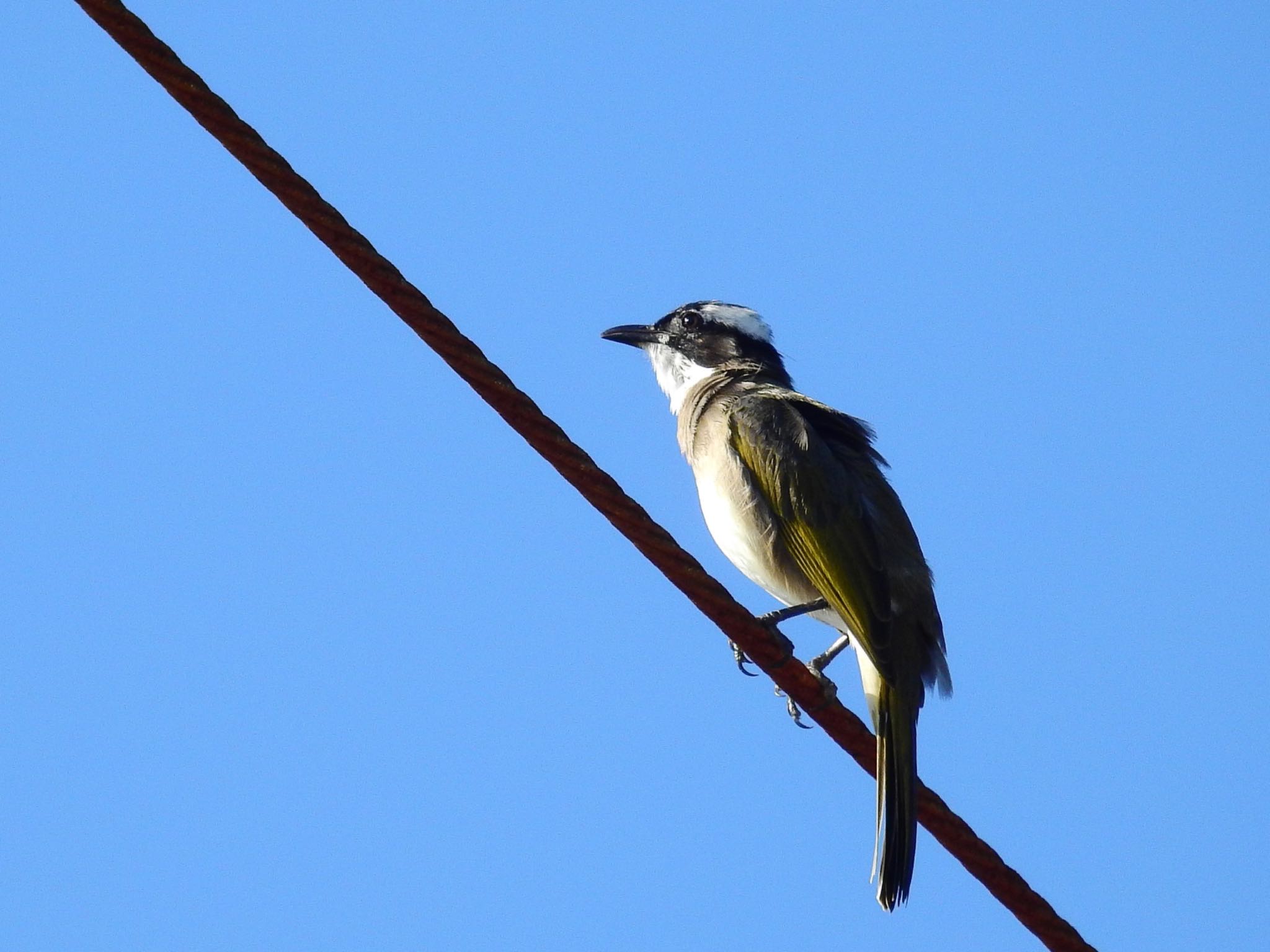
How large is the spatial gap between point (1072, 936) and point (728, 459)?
368cm

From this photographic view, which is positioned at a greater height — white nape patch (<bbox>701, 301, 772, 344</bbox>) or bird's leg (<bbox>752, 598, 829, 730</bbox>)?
white nape patch (<bbox>701, 301, 772, 344</bbox>)

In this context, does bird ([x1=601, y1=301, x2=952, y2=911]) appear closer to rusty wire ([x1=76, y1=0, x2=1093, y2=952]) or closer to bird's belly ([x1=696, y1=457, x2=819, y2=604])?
bird's belly ([x1=696, y1=457, x2=819, y2=604])

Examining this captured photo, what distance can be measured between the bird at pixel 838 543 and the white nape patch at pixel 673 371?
790mm

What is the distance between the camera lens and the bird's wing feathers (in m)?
7.00

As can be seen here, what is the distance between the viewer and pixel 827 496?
24.6 ft

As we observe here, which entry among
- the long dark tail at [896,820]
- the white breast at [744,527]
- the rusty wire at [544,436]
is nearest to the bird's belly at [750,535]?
the white breast at [744,527]

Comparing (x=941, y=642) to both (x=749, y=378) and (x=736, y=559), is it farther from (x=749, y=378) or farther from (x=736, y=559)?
Result: (x=749, y=378)

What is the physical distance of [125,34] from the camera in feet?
11.9

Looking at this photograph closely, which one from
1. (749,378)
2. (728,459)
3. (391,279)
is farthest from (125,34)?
(749,378)

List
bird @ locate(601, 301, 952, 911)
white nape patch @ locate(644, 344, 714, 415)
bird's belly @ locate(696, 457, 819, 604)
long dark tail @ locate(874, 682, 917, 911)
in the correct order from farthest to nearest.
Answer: white nape patch @ locate(644, 344, 714, 415) < bird's belly @ locate(696, 457, 819, 604) < bird @ locate(601, 301, 952, 911) < long dark tail @ locate(874, 682, 917, 911)

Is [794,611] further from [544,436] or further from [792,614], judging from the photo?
[544,436]

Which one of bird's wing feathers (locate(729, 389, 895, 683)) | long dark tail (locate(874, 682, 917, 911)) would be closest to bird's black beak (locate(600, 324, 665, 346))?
bird's wing feathers (locate(729, 389, 895, 683))

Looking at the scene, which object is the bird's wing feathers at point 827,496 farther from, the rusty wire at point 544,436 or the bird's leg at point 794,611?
the rusty wire at point 544,436

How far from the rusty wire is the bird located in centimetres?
73
